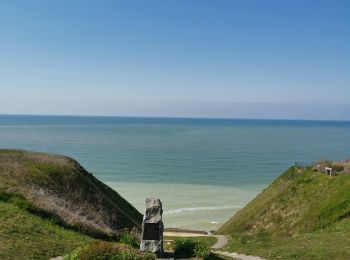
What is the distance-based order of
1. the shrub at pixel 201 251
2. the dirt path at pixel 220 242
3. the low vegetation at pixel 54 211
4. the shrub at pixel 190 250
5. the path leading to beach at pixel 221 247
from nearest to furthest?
the low vegetation at pixel 54 211 < the shrub at pixel 201 251 < the shrub at pixel 190 250 < the path leading to beach at pixel 221 247 < the dirt path at pixel 220 242

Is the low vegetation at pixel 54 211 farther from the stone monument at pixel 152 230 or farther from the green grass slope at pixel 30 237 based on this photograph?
the stone monument at pixel 152 230

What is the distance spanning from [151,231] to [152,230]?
7 centimetres

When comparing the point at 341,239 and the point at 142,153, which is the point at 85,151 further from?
the point at 341,239

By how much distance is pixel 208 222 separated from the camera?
2240 inches

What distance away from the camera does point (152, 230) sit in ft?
67.7

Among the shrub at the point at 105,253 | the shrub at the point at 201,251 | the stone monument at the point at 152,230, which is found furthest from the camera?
the shrub at the point at 201,251

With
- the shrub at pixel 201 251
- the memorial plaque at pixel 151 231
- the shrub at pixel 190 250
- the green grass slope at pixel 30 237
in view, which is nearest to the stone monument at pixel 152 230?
the memorial plaque at pixel 151 231

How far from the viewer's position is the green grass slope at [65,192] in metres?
29.1

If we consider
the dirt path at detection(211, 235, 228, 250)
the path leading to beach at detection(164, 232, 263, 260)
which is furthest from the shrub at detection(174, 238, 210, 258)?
the dirt path at detection(211, 235, 228, 250)

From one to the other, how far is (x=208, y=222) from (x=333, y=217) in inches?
945

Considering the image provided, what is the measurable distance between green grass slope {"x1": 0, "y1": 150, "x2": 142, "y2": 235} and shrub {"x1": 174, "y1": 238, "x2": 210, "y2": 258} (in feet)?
25.9

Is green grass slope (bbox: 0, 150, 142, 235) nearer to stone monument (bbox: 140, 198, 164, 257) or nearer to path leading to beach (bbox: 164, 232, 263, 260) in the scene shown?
path leading to beach (bbox: 164, 232, 263, 260)

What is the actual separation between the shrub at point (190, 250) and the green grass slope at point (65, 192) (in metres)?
7.89

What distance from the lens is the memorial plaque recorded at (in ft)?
67.2
